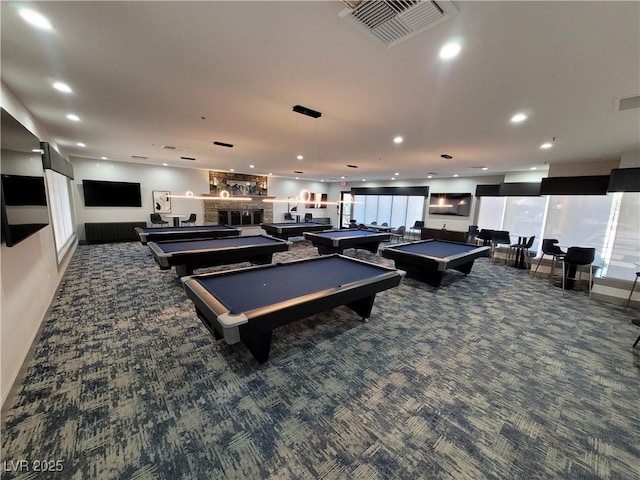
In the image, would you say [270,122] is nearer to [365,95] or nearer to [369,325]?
[365,95]

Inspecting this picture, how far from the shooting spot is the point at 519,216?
8344 millimetres

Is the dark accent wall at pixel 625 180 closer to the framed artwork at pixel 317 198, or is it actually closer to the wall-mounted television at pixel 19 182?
the wall-mounted television at pixel 19 182

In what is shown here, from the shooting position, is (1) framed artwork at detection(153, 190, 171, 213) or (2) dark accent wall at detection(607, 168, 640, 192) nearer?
(2) dark accent wall at detection(607, 168, 640, 192)

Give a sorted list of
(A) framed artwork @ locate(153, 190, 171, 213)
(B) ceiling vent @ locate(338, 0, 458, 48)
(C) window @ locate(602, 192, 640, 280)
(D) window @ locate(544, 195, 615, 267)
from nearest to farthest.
A: (B) ceiling vent @ locate(338, 0, 458, 48)
(C) window @ locate(602, 192, 640, 280)
(D) window @ locate(544, 195, 615, 267)
(A) framed artwork @ locate(153, 190, 171, 213)

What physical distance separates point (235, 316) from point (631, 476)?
115 inches

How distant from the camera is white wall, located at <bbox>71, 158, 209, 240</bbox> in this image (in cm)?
827

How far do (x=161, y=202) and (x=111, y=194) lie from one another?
1514 mm

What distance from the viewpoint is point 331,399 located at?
6.92ft

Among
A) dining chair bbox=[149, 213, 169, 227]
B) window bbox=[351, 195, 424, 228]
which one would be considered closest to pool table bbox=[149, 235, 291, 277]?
dining chair bbox=[149, 213, 169, 227]

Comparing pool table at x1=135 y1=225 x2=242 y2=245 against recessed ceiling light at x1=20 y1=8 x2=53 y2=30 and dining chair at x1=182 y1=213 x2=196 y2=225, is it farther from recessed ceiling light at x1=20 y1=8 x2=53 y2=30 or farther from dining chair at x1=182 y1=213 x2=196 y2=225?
recessed ceiling light at x1=20 y1=8 x2=53 y2=30

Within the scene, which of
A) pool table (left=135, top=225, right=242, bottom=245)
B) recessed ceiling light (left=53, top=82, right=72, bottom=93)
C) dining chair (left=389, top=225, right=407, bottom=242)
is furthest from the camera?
dining chair (left=389, top=225, right=407, bottom=242)

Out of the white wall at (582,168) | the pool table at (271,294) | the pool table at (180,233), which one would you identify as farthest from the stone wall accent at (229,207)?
the white wall at (582,168)

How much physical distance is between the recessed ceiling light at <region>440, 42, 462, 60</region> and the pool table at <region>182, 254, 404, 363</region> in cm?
230

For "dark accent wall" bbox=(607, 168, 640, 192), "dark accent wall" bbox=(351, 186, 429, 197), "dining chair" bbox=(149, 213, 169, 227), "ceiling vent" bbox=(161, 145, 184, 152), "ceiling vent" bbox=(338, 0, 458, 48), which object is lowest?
"dining chair" bbox=(149, 213, 169, 227)
